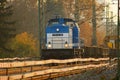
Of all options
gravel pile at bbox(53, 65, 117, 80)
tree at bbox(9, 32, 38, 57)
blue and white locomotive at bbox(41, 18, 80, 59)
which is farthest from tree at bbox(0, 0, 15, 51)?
gravel pile at bbox(53, 65, 117, 80)

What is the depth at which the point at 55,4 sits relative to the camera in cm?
7950

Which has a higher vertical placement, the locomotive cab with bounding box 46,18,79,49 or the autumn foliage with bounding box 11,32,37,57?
the locomotive cab with bounding box 46,18,79,49

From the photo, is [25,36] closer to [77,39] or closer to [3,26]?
[3,26]

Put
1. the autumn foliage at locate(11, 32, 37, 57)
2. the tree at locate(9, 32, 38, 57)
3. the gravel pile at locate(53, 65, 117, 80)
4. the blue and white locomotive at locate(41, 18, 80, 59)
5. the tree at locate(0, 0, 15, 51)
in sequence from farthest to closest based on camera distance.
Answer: the autumn foliage at locate(11, 32, 37, 57) < the tree at locate(9, 32, 38, 57) < the tree at locate(0, 0, 15, 51) < the blue and white locomotive at locate(41, 18, 80, 59) < the gravel pile at locate(53, 65, 117, 80)

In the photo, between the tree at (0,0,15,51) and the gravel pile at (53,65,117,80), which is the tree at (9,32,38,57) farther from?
the gravel pile at (53,65,117,80)

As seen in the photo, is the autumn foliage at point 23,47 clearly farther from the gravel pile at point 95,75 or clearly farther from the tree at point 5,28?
the gravel pile at point 95,75

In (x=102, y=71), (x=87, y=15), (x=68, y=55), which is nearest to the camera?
(x=102, y=71)

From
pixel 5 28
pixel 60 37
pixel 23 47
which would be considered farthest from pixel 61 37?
pixel 23 47

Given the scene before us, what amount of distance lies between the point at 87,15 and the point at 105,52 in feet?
98.4

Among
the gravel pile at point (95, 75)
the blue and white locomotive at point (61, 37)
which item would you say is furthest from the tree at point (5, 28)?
the gravel pile at point (95, 75)

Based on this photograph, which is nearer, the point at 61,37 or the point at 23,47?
the point at 61,37

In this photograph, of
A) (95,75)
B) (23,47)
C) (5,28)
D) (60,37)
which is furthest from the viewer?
(23,47)

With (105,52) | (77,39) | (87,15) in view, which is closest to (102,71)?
(77,39)

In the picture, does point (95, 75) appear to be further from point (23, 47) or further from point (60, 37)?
point (23, 47)
